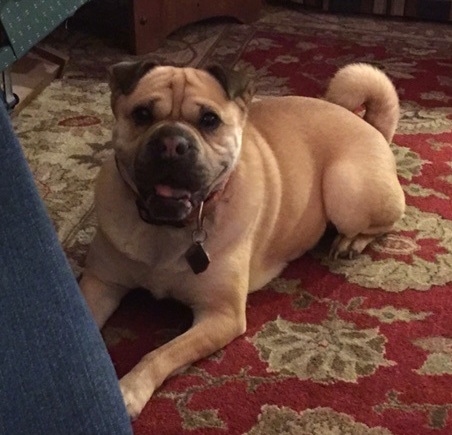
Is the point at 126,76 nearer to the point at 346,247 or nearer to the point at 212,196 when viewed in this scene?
the point at 212,196

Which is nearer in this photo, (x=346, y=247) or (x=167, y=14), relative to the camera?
(x=346, y=247)

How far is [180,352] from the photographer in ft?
4.17

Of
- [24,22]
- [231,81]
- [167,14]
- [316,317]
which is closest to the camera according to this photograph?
[231,81]

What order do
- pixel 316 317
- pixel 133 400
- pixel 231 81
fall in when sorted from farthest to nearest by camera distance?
1. pixel 316 317
2. pixel 231 81
3. pixel 133 400

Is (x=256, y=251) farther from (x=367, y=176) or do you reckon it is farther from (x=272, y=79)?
(x=272, y=79)

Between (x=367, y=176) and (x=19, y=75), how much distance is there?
48.1 inches

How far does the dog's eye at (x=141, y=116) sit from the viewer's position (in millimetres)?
1269

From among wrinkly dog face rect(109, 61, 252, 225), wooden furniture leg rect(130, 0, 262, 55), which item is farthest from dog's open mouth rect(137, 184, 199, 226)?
wooden furniture leg rect(130, 0, 262, 55)

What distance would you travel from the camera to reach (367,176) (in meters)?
1.57

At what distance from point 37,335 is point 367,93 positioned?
1.07m

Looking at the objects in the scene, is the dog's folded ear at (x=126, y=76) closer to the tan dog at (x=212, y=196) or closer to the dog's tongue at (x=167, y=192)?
the tan dog at (x=212, y=196)

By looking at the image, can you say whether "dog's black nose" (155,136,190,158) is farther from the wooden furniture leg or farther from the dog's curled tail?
the wooden furniture leg

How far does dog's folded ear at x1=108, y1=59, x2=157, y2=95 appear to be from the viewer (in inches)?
50.6

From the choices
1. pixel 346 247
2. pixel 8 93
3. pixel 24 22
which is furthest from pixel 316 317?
pixel 8 93
